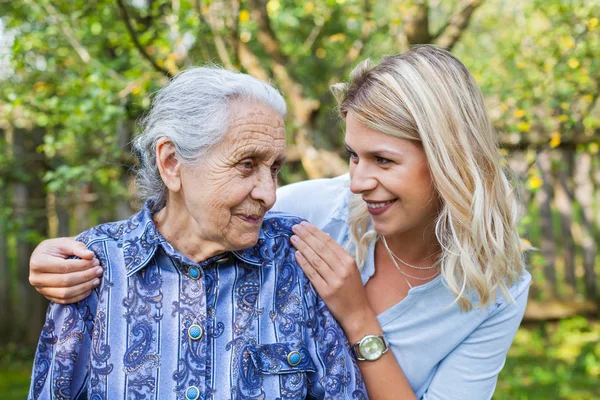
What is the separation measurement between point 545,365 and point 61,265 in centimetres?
485

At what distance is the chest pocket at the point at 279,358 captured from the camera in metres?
1.95

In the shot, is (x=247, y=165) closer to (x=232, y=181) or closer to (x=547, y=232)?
(x=232, y=181)

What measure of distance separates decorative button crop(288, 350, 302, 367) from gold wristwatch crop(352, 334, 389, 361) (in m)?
Answer: 0.21

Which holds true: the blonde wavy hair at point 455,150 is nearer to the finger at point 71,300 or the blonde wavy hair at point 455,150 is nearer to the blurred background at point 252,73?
the blurred background at point 252,73

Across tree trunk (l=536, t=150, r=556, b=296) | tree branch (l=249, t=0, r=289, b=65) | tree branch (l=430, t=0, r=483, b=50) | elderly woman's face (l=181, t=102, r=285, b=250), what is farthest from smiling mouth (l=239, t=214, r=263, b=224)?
Result: tree trunk (l=536, t=150, r=556, b=296)

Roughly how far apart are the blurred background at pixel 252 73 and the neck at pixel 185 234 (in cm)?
68

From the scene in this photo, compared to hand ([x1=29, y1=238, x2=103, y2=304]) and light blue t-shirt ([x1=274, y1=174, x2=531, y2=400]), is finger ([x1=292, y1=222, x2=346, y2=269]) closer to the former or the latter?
light blue t-shirt ([x1=274, y1=174, x2=531, y2=400])

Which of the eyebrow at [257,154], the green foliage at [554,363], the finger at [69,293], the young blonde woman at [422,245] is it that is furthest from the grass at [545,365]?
the finger at [69,293]

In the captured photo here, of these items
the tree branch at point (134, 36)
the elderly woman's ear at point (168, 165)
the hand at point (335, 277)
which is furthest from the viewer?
the tree branch at point (134, 36)

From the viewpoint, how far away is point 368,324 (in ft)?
6.96

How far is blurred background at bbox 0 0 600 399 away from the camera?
3594mm

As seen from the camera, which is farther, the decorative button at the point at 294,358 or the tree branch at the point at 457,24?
the tree branch at the point at 457,24

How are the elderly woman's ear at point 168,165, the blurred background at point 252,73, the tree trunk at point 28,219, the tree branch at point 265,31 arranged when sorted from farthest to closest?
the tree trunk at point 28,219 < the tree branch at point 265,31 < the blurred background at point 252,73 < the elderly woman's ear at point 168,165

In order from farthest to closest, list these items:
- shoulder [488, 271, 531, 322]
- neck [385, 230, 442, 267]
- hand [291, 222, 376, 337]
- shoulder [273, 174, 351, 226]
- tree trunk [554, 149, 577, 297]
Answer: tree trunk [554, 149, 577, 297], shoulder [273, 174, 351, 226], neck [385, 230, 442, 267], shoulder [488, 271, 531, 322], hand [291, 222, 376, 337]
